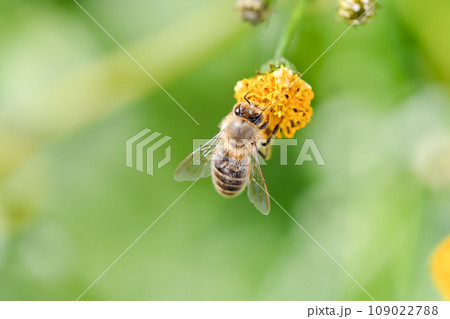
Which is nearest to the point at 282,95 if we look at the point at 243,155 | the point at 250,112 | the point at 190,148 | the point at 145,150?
the point at 250,112

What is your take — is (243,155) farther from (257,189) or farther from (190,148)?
(190,148)

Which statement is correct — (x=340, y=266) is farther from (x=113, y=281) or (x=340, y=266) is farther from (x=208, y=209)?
(x=113, y=281)

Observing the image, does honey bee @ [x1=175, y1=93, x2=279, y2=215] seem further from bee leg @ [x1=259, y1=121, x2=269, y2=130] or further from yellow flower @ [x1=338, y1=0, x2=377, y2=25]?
yellow flower @ [x1=338, y1=0, x2=377, y2=25]

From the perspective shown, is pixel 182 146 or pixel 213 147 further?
pixel 182 146

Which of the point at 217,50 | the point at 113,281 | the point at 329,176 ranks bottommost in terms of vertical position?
the point at 113,281
